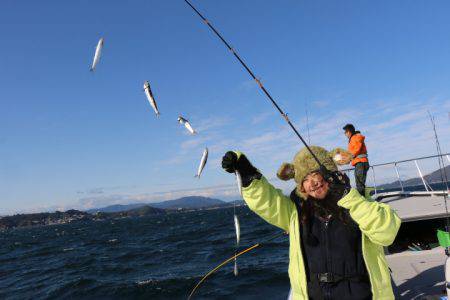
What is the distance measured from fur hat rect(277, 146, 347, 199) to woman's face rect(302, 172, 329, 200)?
5 centimetres

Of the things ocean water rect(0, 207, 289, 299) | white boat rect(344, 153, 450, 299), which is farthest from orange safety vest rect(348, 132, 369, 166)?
ocean water rect(0, 207, 289, 299)

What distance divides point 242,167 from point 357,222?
107 cm

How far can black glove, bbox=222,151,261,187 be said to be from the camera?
3340 mm

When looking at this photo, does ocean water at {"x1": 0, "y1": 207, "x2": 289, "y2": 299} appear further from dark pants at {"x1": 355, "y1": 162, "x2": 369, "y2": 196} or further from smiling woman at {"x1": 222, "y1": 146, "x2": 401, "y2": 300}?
smiling woman at {"x1": 222, "y1": 146, "x2": 401, "y2": 300}

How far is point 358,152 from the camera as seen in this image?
10.3 metres

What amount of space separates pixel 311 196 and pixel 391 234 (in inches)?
28.9

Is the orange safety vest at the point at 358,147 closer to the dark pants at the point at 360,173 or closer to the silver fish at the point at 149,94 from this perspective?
the dark pants at the point at 360,173

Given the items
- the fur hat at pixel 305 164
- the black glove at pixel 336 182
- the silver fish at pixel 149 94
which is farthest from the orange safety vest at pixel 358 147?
the black glove at pixel 336 182

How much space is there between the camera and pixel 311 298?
11.2 ft

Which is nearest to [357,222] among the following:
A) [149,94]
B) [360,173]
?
[149,94]

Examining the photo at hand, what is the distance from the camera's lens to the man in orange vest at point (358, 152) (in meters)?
10.1

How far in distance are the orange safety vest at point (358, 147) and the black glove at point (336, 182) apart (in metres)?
7.12

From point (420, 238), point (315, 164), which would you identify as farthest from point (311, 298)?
point (420, 238)

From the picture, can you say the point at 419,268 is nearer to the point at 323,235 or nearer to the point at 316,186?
the point at 323,235
